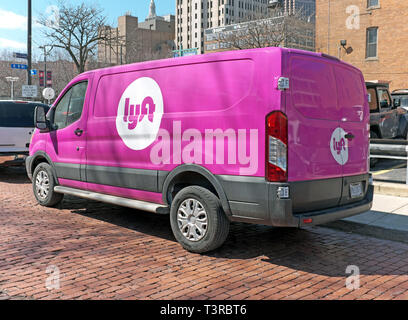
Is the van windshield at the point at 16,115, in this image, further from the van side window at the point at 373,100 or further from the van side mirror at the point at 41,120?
the van side window at the point at 373,100

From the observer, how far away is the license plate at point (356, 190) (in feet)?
17.2

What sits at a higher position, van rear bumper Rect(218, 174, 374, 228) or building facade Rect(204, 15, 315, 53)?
building facade Rect(204, 15, 315, 53)

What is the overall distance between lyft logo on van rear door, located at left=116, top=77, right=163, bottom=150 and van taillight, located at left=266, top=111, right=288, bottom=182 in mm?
1598

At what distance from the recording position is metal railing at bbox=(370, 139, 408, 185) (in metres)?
8.92

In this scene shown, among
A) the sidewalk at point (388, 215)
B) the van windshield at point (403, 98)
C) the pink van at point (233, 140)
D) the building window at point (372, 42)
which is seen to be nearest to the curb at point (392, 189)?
the sidewalk at point (388, 215)

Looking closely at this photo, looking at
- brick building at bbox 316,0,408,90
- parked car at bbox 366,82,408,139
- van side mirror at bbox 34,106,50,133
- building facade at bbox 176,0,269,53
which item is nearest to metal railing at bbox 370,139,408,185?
parked car at bbox 366,82,408,139

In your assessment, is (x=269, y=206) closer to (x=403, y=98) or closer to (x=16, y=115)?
(x=16, y=115)

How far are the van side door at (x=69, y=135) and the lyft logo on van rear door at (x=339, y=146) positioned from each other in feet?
12.1

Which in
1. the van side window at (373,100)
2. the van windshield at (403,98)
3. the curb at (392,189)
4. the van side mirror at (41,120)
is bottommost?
the curb at (392,189)

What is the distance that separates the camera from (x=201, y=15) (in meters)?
141

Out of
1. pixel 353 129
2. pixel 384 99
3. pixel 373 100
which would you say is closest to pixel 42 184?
pixel 353 129

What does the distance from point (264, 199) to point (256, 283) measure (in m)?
0.83

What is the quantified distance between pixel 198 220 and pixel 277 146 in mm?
1342

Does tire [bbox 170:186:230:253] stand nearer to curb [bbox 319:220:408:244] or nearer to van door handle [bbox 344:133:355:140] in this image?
van door handle [bbox 344:133:355:140]
